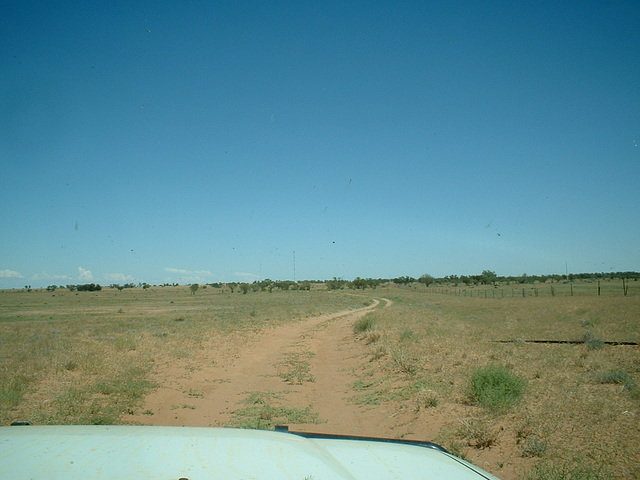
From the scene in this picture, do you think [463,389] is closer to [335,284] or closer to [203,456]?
[203,456]

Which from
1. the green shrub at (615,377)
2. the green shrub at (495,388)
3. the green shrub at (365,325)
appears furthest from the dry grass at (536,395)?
the green shrub at (365,325)

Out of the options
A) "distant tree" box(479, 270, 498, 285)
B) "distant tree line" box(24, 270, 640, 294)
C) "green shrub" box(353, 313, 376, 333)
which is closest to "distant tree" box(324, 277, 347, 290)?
"distant tree line" box(24, 270, 640, 294)

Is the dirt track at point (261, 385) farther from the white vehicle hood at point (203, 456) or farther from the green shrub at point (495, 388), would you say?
the white vehicle hood at point (203, 456)

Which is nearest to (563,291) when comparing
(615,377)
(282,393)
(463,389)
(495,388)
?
(615,377)

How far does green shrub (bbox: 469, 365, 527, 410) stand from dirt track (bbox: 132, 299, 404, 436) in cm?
186

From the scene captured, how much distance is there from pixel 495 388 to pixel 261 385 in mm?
6586

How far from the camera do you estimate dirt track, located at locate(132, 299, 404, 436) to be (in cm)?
849

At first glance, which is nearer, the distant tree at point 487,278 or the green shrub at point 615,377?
the green shrub at point 615,377

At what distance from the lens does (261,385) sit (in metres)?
11.6

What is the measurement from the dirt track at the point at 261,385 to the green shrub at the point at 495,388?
1.86 meters

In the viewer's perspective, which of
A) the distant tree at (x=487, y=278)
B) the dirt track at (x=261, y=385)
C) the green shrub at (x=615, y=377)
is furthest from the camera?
the distant tree at (x=487, y=278)

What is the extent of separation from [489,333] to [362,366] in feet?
26.6

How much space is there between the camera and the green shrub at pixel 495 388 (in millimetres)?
7578

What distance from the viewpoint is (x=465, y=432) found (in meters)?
6.59
